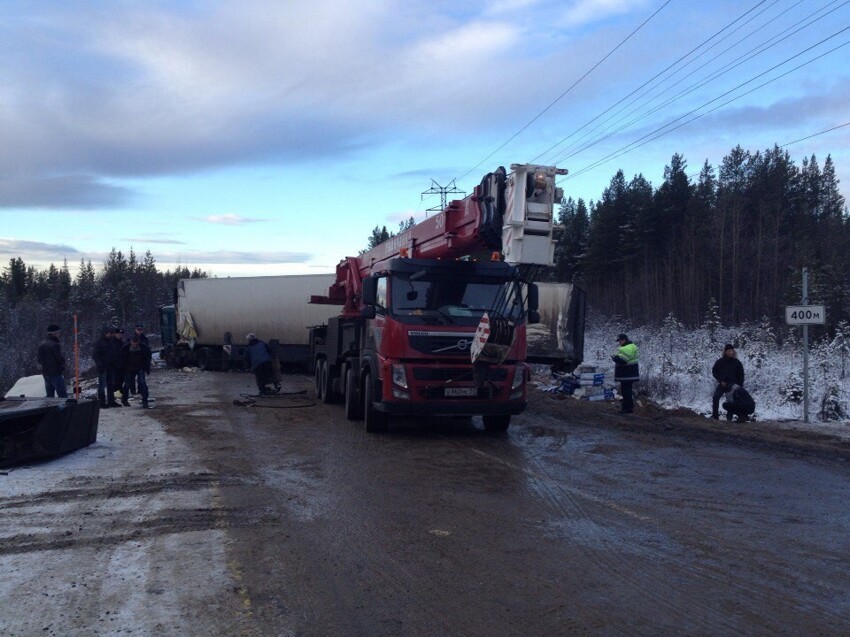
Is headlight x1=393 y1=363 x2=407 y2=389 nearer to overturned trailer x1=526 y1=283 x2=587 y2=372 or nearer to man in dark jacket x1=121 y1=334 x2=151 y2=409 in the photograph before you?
man in dark jacket x1=121 y1=334 x2=151 y2=409

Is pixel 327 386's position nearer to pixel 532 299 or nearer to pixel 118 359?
pixel 118 359

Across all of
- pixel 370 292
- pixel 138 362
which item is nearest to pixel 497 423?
pixel 370 292

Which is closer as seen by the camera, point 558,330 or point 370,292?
point 370,292

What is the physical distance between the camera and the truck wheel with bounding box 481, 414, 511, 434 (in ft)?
Answer: 41.8

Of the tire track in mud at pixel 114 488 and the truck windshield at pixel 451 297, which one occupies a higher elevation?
the truck windshield at pixel 451 297

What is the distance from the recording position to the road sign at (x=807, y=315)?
1380 centimetres

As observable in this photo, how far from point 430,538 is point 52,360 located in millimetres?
10770

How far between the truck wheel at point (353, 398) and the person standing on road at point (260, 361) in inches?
217

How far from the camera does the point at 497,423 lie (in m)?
12.9

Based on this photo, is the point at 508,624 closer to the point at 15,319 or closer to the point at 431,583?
the point at 431,583

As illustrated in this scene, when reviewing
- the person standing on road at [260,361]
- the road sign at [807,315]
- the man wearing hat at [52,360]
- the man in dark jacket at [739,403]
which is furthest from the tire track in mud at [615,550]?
the person standing on road at [260,361]

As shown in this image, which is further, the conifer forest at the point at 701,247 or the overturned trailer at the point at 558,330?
the conifer forest at the point at 701,247

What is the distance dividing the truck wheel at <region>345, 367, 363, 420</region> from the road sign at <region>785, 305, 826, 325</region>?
820cm

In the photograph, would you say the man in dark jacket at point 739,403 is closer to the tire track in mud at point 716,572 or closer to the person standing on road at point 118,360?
the tire track in mud at point 716,572
